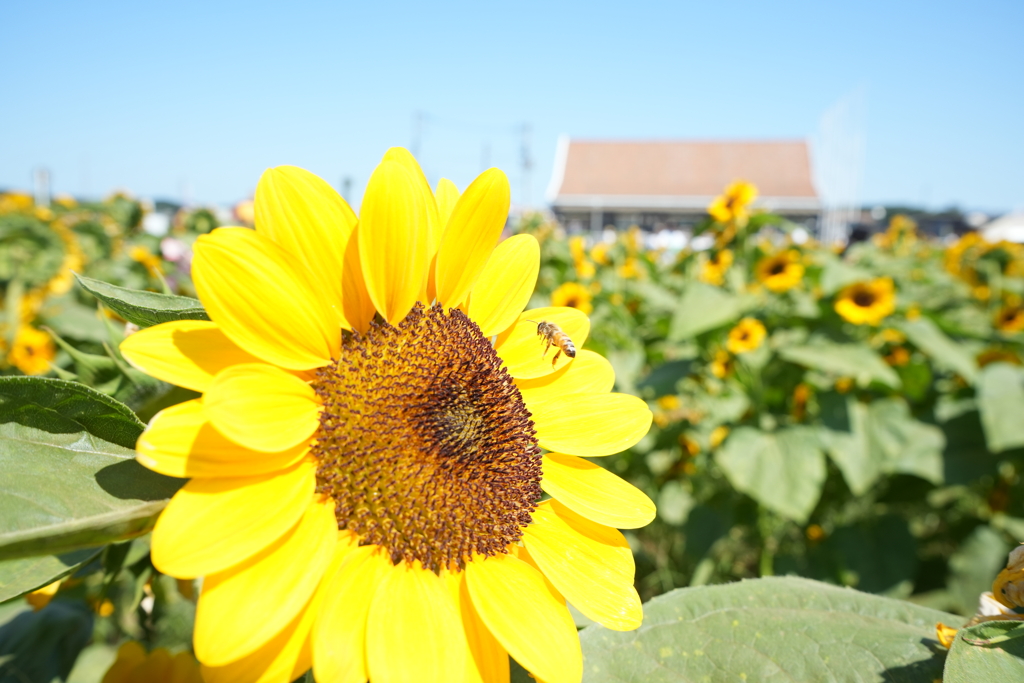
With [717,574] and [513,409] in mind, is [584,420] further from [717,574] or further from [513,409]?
[717,574]

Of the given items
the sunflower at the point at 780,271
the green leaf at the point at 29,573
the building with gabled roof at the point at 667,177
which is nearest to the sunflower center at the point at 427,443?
the green leaf at the point at 29,573

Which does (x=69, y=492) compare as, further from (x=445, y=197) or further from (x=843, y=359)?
(x=843, y=359)

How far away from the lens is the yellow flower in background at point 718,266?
15.8 feet

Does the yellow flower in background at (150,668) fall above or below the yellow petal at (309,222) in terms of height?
below

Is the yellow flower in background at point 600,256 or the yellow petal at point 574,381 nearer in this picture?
the yellow petal at point 574,381

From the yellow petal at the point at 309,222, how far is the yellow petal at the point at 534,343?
0.24 meters

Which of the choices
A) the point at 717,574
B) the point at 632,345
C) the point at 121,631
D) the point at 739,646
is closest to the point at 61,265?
the point at 121,631

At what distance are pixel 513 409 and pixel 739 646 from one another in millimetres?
379

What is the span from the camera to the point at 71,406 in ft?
2.06

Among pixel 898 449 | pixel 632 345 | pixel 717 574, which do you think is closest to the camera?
pixel 898 449

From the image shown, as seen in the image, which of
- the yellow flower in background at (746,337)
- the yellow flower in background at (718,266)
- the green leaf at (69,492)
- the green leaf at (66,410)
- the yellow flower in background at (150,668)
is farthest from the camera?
the yellow flower in background at (718,266)

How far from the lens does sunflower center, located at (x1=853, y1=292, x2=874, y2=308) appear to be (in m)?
3.92

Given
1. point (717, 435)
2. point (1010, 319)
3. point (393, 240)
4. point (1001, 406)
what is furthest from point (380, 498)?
point (1010, 319)

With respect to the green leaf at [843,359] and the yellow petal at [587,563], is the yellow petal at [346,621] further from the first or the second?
the green leaf at [843,359]
